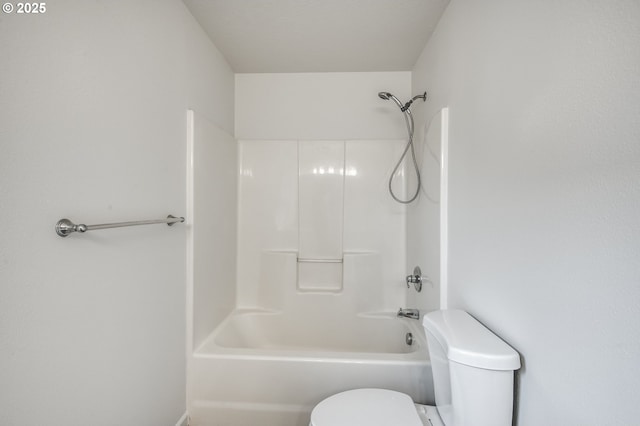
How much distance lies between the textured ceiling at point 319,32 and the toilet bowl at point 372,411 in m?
1.83

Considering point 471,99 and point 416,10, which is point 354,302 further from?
point 416,10

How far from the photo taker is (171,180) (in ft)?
4.22

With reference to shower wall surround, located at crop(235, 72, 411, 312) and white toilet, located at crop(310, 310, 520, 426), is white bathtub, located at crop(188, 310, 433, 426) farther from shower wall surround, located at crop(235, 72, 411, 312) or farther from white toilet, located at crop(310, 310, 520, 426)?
shower wall surround, located at crop(235, 72, 411, 312)

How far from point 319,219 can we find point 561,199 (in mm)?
1703

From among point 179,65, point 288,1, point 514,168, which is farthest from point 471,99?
point 179,65

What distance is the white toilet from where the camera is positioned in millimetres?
761

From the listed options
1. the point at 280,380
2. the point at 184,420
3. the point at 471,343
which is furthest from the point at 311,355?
the point at 471,343

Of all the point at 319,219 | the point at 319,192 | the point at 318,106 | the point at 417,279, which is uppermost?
the point at 318,106

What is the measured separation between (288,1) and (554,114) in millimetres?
1310

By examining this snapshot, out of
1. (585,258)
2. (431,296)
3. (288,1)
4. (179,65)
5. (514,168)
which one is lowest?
(431,296)

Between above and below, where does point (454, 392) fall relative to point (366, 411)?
above

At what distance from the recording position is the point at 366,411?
1.00 meters

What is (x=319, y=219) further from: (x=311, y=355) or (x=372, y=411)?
(x=372, y=411)

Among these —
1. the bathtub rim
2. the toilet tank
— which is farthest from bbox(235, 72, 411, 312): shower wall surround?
the toilet tank
